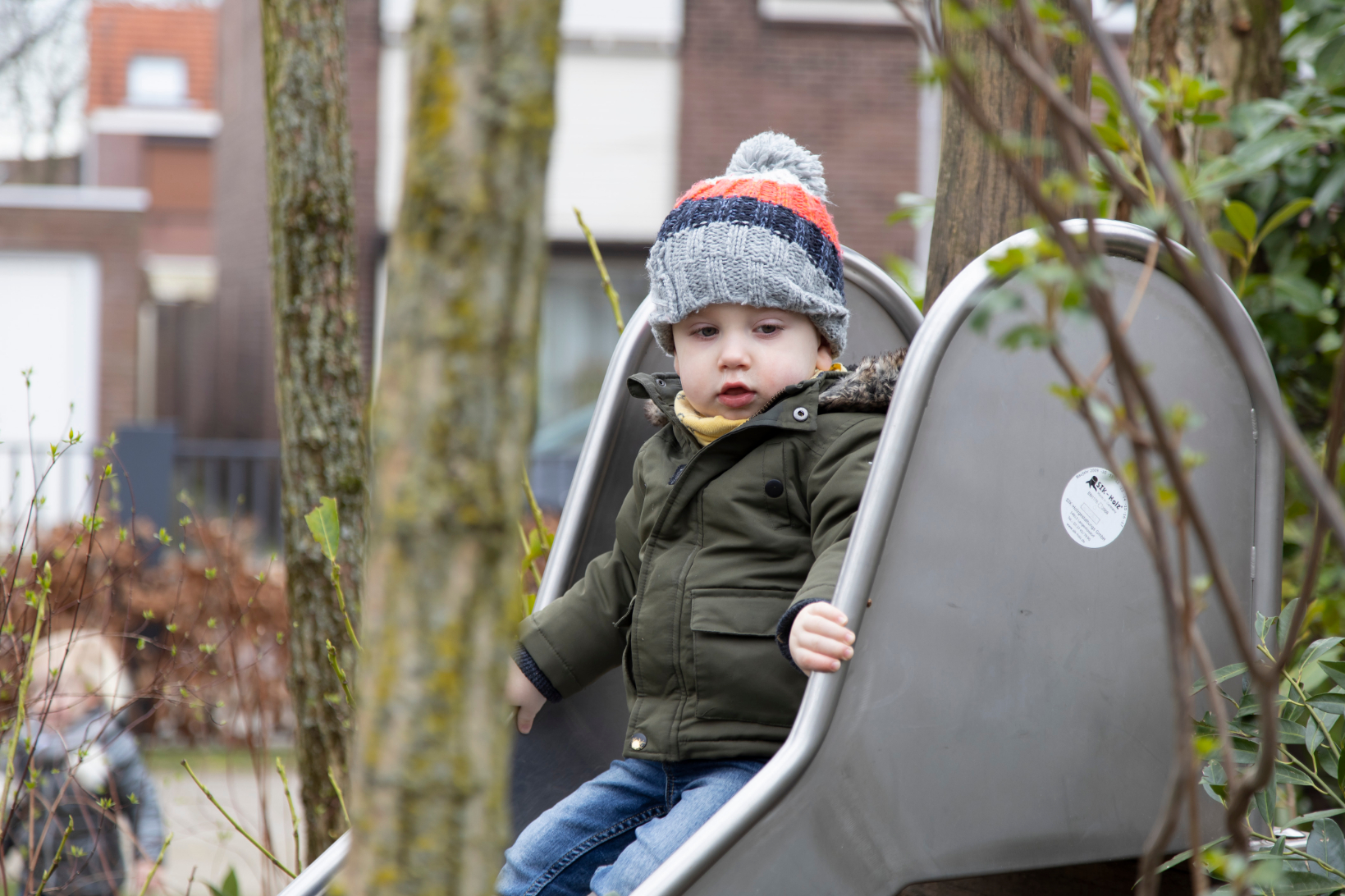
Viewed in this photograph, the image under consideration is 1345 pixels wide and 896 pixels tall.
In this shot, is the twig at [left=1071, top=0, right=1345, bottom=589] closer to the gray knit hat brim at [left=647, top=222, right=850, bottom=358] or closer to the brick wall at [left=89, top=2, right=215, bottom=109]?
the gray knit hat brim at [left=647, top=222, right=850, bottom=358]

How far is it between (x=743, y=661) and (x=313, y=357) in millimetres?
1174

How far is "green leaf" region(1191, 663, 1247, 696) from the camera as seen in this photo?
1.53 metres

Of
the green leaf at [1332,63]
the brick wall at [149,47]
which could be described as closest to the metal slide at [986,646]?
the green leaf at [1332,63]

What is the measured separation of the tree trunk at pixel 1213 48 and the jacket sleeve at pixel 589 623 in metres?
1.53

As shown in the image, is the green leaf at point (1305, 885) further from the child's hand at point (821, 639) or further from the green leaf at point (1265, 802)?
the child's hand at point (821, 639)

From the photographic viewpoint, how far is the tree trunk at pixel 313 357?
2.42m

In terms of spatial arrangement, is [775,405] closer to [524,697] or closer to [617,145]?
[524,697]

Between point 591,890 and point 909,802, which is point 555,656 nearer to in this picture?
point 591,890

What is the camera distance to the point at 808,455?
181 cm

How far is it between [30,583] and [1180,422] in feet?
7.61

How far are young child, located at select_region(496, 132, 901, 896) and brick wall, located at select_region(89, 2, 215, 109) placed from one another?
80.9 feet

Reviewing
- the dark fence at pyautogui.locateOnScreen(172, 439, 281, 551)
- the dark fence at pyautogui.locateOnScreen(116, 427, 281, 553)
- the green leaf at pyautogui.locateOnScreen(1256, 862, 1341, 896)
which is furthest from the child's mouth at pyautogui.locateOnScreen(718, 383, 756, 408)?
the dark fence at pyautogui.locateOnScreen(172, 439, 281, 551)

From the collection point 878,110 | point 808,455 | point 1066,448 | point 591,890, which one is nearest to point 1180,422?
point 1066,448

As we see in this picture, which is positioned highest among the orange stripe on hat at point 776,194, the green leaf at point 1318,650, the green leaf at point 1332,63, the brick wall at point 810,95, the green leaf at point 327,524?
the brick wall at point 810,95
